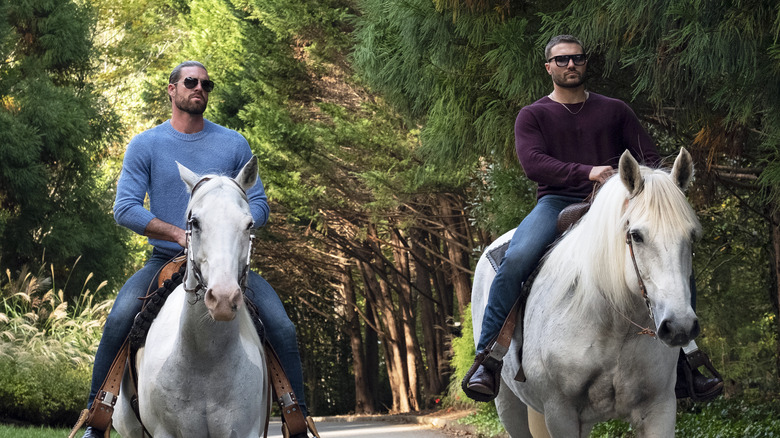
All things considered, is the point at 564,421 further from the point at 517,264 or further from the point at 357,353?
the point at 357,353

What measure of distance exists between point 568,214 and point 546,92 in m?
4.09

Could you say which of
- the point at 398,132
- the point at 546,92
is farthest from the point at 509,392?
the point at 398,132

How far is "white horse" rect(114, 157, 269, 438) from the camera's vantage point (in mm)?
4492

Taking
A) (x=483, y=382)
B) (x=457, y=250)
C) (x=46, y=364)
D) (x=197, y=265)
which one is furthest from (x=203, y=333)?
(x=457, y=250)

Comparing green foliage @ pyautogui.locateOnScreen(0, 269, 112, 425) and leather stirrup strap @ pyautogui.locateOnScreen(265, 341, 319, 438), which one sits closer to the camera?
leather stirrup strap @ pyautogui.locateOnScreen(265, 341, 319, 438)

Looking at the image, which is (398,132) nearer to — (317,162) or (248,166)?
(317,162)

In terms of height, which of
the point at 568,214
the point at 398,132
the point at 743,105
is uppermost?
the point at 398,132

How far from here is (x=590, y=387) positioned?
5.49m

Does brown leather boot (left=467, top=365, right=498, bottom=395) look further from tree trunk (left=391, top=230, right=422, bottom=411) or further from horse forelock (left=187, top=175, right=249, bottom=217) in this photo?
tree trunk (left=391, top=230, right=422, bottom=411)

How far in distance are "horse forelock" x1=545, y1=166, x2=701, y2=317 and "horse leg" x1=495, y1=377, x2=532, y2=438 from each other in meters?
1.34

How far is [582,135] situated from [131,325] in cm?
287

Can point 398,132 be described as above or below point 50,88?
below

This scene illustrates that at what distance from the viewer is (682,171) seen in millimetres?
4996

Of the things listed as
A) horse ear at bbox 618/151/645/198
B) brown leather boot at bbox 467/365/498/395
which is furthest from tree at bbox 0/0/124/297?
horse ear at bbox 618/151/645/198
